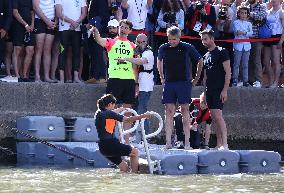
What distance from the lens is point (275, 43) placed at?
834 inches

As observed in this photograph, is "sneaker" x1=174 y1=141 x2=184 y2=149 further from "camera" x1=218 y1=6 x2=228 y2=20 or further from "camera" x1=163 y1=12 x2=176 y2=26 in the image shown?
"camera" x1=218 y1=6 x2=228 y2=20

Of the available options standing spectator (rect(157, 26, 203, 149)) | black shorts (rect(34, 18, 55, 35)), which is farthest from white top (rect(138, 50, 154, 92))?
black shorts (rect(34, 18, 55, 35))

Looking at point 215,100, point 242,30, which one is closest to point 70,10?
point 242,30

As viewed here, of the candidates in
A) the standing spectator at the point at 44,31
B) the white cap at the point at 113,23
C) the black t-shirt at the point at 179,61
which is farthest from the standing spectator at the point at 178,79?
the standing spectator at the point at 44,31

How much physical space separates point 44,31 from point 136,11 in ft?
6.04

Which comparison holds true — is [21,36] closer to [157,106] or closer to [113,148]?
[157,106]

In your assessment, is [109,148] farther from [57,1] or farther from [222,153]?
[57,1]

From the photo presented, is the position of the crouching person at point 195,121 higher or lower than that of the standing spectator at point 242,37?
lower

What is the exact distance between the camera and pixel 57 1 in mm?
20125

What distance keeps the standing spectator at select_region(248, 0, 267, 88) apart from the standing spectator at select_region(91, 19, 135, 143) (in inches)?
128

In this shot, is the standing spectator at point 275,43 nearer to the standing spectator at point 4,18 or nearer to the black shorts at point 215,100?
the black shorts at point 215,100

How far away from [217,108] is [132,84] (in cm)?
194

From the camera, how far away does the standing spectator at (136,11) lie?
20469 millimetres

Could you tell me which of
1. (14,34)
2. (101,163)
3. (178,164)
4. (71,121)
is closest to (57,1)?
(14,34)
